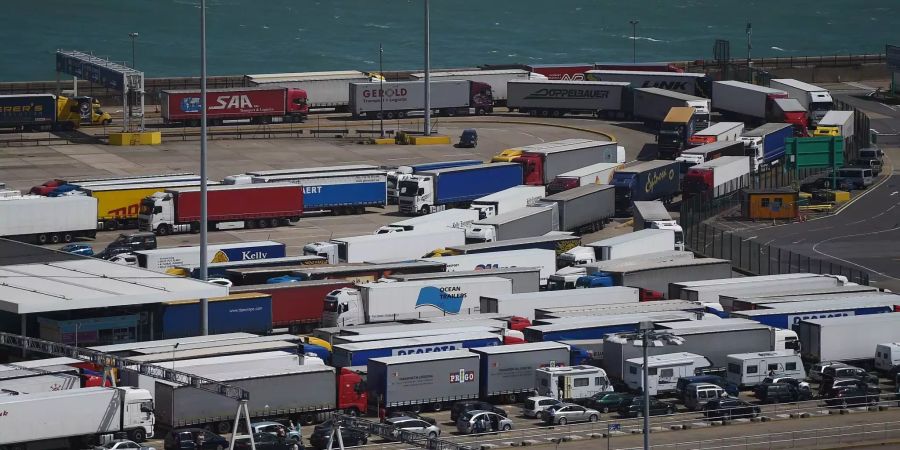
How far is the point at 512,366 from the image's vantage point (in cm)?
5006

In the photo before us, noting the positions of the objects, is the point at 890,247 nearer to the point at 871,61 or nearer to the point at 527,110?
the point at 527,110

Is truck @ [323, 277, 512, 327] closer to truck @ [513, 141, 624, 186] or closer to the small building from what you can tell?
the small building

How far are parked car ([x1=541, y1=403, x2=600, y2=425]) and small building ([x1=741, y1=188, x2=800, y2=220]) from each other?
35514mm

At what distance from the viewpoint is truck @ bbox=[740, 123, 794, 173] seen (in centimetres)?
9175

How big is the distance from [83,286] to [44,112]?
165ft

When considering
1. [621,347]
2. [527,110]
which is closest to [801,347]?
[621,347]

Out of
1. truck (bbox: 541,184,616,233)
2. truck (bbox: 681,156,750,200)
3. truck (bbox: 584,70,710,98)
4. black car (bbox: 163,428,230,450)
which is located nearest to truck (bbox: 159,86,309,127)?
truck (bbox: 584,70,710,98)

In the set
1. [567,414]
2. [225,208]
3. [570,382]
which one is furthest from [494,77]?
[567,414]

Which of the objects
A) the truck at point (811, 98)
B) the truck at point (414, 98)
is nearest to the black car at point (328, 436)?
the truck at point (414, 98)

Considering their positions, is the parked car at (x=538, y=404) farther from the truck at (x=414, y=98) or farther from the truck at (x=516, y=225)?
the truck at (x=414, y=98)

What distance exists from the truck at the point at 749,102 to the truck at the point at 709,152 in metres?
13.3

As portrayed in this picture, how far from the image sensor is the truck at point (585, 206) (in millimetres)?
75688

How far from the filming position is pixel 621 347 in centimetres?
5125

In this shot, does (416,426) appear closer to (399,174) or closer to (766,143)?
(399,174)
